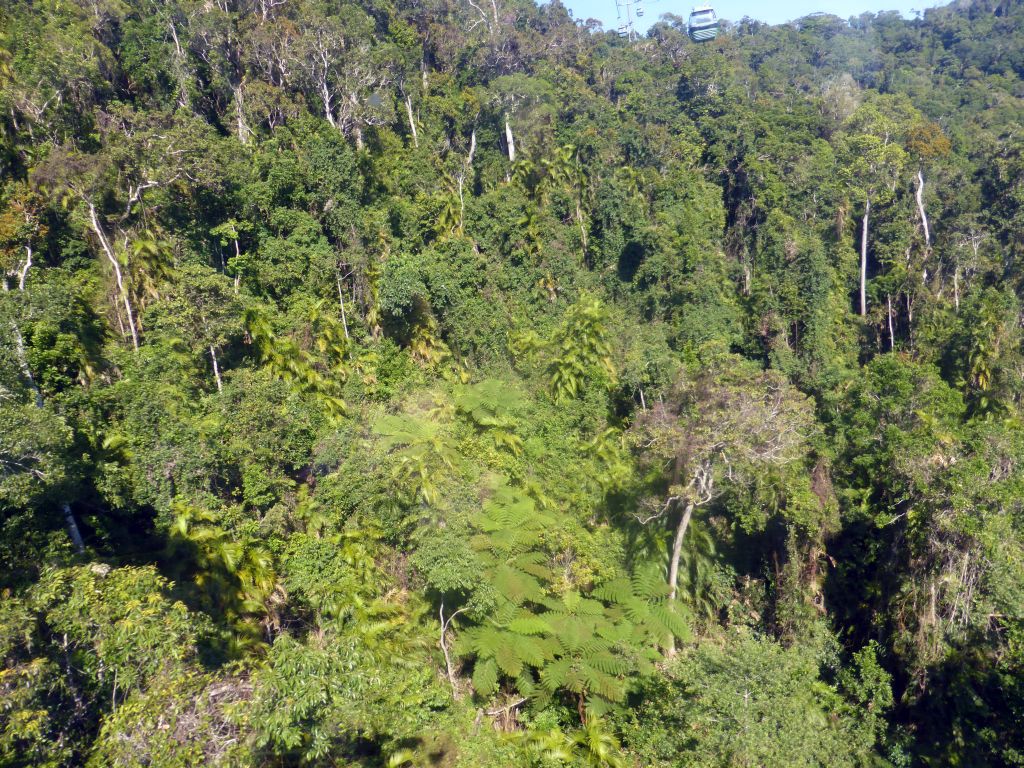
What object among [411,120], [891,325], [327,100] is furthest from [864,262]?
[327,100]

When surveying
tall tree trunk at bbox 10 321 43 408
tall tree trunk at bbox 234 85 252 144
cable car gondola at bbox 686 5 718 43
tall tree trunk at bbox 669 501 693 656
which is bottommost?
tall tree trunk at bbox 669 501 693 656

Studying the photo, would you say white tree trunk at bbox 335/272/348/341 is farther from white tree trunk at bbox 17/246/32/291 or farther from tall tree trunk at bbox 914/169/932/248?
tall tree trunk at bbox 914/169/932/248

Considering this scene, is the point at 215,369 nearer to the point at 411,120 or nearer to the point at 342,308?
the point at 342,308

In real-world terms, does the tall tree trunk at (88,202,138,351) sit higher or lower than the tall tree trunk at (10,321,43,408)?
higher

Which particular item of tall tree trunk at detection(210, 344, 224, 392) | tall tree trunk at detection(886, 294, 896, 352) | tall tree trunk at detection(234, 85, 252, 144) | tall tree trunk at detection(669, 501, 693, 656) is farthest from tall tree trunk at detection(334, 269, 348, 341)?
tall tree trunk at detection(886, 294, 896, 352)

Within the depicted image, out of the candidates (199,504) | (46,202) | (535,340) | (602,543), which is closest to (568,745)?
(602,543)

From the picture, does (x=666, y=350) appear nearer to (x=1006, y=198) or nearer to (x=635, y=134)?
(x=635, y=134)

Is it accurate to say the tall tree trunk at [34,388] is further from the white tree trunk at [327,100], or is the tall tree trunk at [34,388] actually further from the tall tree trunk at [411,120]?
the tall tree trunk at [411,120]
